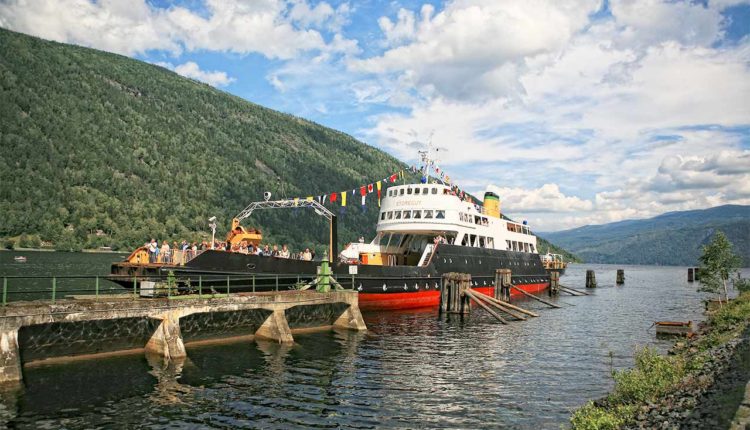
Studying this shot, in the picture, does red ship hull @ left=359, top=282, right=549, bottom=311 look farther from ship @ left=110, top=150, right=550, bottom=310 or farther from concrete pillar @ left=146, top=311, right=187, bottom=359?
concrete pillar @ left=146, top=311, right=187, bottom=359

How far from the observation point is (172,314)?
17.6 metres

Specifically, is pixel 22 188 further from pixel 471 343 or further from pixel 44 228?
pixel 471 343

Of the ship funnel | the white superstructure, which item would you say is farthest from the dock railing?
the ship funnel

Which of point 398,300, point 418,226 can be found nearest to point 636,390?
point 398,300

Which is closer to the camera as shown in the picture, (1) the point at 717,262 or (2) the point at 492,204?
(1) the point at 717,262

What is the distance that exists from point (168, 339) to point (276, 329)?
15.4ft

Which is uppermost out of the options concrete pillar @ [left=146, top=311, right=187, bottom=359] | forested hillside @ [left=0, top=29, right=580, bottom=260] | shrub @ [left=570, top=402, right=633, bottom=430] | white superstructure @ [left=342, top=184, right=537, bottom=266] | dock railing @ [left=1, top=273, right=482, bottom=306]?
forested hillside @ [left=0, top=29, right=580, bottom=260]

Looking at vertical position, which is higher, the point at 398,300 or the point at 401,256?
the point at 401,256

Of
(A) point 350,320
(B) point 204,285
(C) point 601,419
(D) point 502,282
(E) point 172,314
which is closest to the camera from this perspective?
(C) point 601,419

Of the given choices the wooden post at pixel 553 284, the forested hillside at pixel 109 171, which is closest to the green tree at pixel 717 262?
the wooden post at pixel 553 284

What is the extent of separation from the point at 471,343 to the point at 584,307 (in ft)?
74.3

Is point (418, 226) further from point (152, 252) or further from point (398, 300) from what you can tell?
point (152, 252)

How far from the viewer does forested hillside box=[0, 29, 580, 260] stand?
117062mm

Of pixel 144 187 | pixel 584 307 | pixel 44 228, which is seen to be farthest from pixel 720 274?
pixel 144 187
